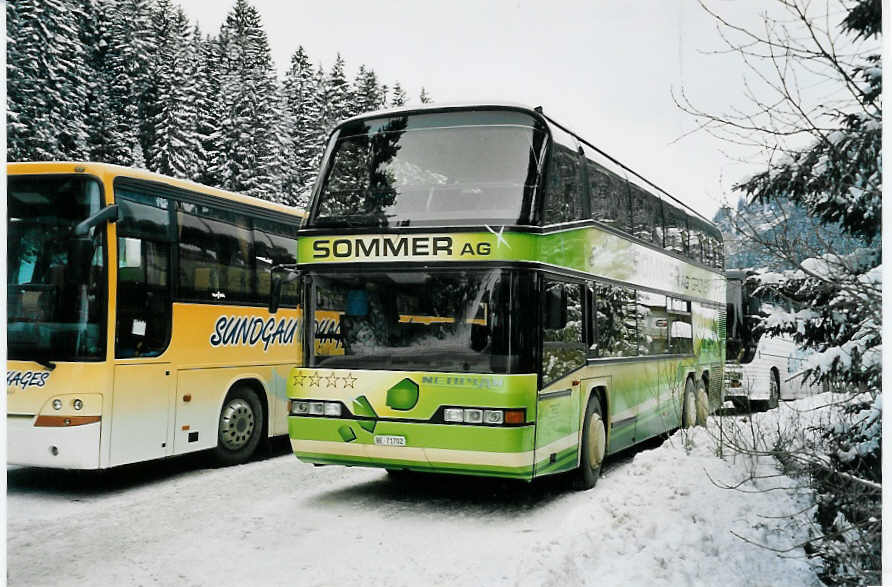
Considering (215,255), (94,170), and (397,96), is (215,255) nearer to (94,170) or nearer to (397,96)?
(94,170)

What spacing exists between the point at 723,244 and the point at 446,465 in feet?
12.0

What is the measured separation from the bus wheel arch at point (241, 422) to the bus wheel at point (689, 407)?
6402 millimetres

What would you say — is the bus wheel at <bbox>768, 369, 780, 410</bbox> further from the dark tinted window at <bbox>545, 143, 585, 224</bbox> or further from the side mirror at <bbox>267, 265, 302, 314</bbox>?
the side mirror at <bbox>267, 265, 302, 314</bbox>

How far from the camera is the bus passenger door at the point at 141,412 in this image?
8945 mm

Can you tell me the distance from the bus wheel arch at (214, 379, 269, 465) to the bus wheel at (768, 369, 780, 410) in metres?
12.3

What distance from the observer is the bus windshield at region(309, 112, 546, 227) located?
8.21 metres

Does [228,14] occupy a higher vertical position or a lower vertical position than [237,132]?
higher

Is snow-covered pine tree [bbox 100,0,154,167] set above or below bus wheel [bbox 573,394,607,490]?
above

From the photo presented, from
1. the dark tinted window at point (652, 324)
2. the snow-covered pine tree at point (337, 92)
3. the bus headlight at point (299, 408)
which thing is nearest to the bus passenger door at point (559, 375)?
the bus headlight at point (299, 408)

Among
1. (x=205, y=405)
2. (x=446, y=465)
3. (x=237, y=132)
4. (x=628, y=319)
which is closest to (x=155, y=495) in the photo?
(x=205, y=405)

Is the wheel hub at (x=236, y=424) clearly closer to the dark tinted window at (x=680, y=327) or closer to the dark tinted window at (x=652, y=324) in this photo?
the dark tinted window at (x=652, y=324)

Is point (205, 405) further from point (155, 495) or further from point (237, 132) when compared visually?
point (237, 132)

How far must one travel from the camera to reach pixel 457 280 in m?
8.17

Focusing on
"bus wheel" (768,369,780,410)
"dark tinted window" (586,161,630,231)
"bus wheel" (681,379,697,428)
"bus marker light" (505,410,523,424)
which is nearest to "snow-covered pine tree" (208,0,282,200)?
"dark tinted window" (586,161,630,231)
